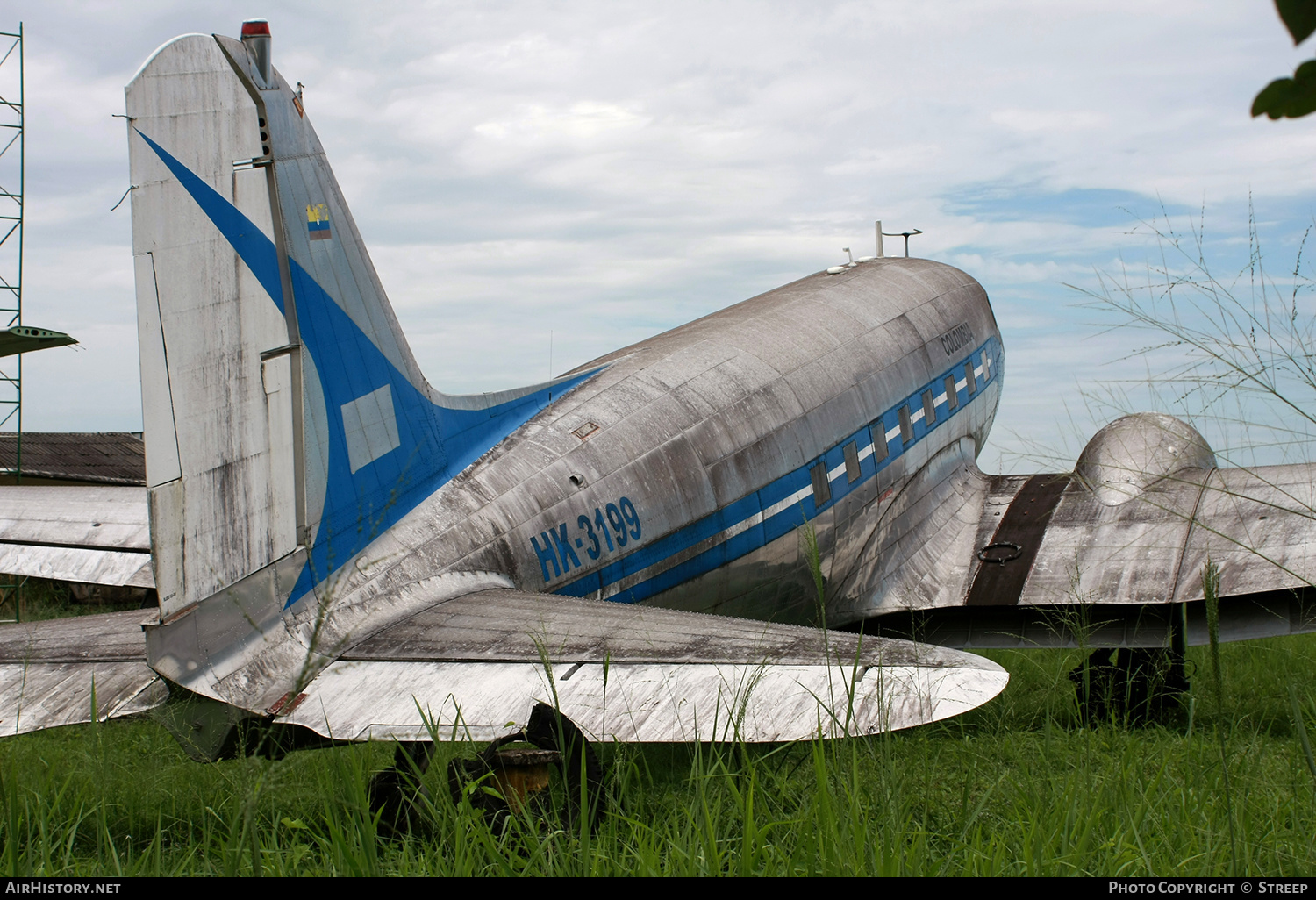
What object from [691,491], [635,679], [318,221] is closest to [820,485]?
[691,491]

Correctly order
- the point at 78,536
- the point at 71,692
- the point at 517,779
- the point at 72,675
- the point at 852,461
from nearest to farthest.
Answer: the point at 517,779 < the point at 71,692 < the point at 72,675 < the point at 78,536 < the point at 852,461

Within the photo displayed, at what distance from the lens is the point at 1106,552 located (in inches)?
371

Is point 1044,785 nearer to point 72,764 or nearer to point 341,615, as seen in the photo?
point 341,615

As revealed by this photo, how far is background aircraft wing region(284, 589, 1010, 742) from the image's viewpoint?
348 centimetres

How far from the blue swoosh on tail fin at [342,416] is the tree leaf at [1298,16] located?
4.24 meters

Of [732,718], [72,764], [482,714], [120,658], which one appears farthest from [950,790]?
[72,764]

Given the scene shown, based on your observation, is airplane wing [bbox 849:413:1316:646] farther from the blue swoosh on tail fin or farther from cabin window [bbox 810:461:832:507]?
the blue swoosh on tail fin

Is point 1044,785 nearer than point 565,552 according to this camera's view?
Yes

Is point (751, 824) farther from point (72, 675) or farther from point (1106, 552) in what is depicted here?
point (1106, 552)

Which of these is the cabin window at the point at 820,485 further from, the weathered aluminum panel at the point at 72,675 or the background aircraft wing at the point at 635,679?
the weathered aluminum panel at the point at 72,675

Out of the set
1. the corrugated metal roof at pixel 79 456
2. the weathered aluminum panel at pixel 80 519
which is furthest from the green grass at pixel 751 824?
the corrugated metal roof at pixel 79 456

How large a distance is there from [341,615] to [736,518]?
3.42 metres

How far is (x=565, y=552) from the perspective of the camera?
6379mm

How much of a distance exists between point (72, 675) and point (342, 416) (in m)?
1.75
